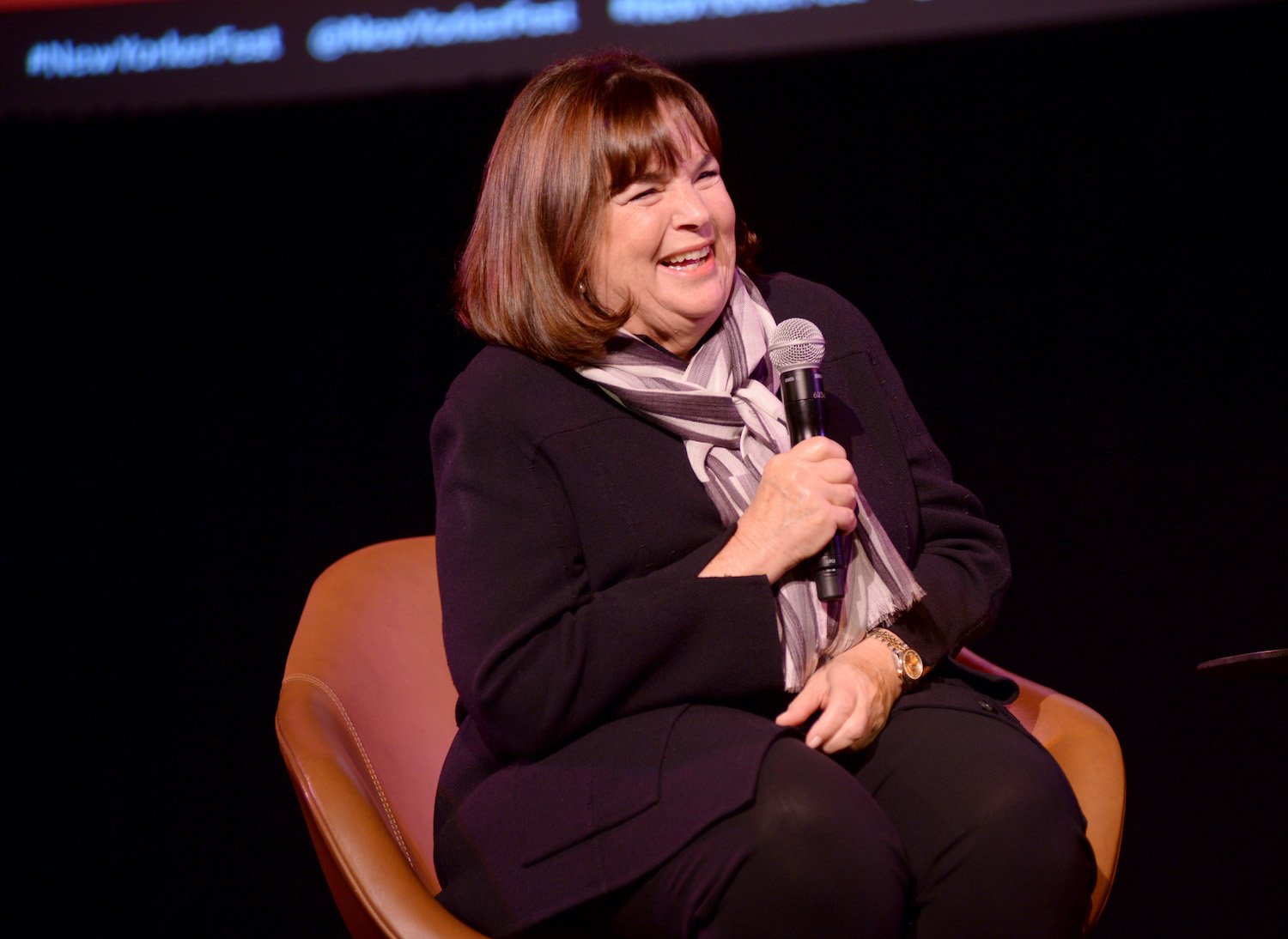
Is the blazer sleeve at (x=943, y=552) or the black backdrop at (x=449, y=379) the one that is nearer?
the blazer sleeve at (x=943, y=552)

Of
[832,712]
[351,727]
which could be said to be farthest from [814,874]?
[351,727]

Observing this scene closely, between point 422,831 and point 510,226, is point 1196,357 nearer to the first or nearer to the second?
point 510,226

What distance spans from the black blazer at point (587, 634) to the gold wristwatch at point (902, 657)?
0.02m

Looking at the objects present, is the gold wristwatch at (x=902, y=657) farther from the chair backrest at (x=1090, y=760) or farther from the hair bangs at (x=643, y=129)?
the hair bangs at (x=643, y=129)

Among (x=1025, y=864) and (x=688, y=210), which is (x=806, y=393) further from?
(x=1025, y=864)

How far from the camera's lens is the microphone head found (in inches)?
54.6

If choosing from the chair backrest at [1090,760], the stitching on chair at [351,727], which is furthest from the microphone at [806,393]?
the stitching on chair at [351,727]

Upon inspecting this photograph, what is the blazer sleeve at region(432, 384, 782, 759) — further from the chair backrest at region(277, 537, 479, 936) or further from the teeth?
the teeth

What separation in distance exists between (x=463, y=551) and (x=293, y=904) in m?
1.61

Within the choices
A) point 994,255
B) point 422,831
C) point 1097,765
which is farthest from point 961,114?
point 422,831

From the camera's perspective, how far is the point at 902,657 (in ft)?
4.66

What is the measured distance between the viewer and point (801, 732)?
1396 millimetres

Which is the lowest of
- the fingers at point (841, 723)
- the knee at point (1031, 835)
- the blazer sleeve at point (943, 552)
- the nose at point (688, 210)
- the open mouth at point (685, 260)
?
the knee at point (1031, 835)

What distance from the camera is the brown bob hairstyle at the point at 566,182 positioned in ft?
4.86
